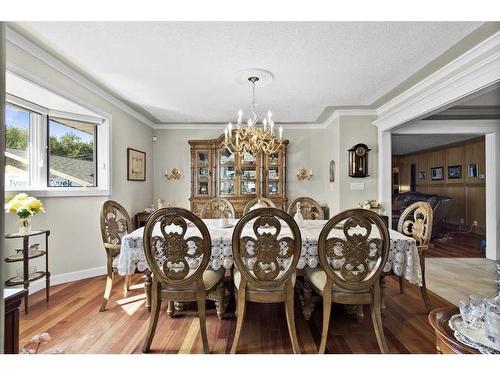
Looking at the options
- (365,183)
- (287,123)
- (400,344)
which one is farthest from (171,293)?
(287,123)

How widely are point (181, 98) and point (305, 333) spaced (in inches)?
117

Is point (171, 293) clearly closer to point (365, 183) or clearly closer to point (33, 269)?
point (33, 269)

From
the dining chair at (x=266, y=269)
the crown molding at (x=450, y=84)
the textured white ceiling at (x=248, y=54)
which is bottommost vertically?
the dining chair at (x=266, y=269)

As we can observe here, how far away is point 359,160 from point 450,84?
1.42 meters

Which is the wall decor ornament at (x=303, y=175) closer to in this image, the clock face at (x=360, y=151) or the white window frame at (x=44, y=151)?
the clock face at (x=360, y=151)

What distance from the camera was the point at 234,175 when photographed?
4.25m

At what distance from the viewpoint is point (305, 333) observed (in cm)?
184

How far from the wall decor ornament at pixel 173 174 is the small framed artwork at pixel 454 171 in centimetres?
701

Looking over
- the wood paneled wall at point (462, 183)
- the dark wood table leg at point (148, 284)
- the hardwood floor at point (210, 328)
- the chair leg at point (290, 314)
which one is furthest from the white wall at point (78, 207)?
the wood paneled wall at point (462, 183)

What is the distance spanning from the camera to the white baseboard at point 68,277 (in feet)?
8.29

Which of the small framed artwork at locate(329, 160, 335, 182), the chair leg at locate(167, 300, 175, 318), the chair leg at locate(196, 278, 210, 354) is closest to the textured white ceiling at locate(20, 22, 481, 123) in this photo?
the small framed artwork at locate(329, 160, 335, 182)

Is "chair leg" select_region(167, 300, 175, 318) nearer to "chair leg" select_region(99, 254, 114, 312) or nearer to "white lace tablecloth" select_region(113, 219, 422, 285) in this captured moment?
"white lace tablecloth" select_region(113, 219, 422, 285)

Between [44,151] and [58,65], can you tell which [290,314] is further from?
[44,151]

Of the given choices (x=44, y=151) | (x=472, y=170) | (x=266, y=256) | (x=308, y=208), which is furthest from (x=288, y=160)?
(x=472, y=170)
